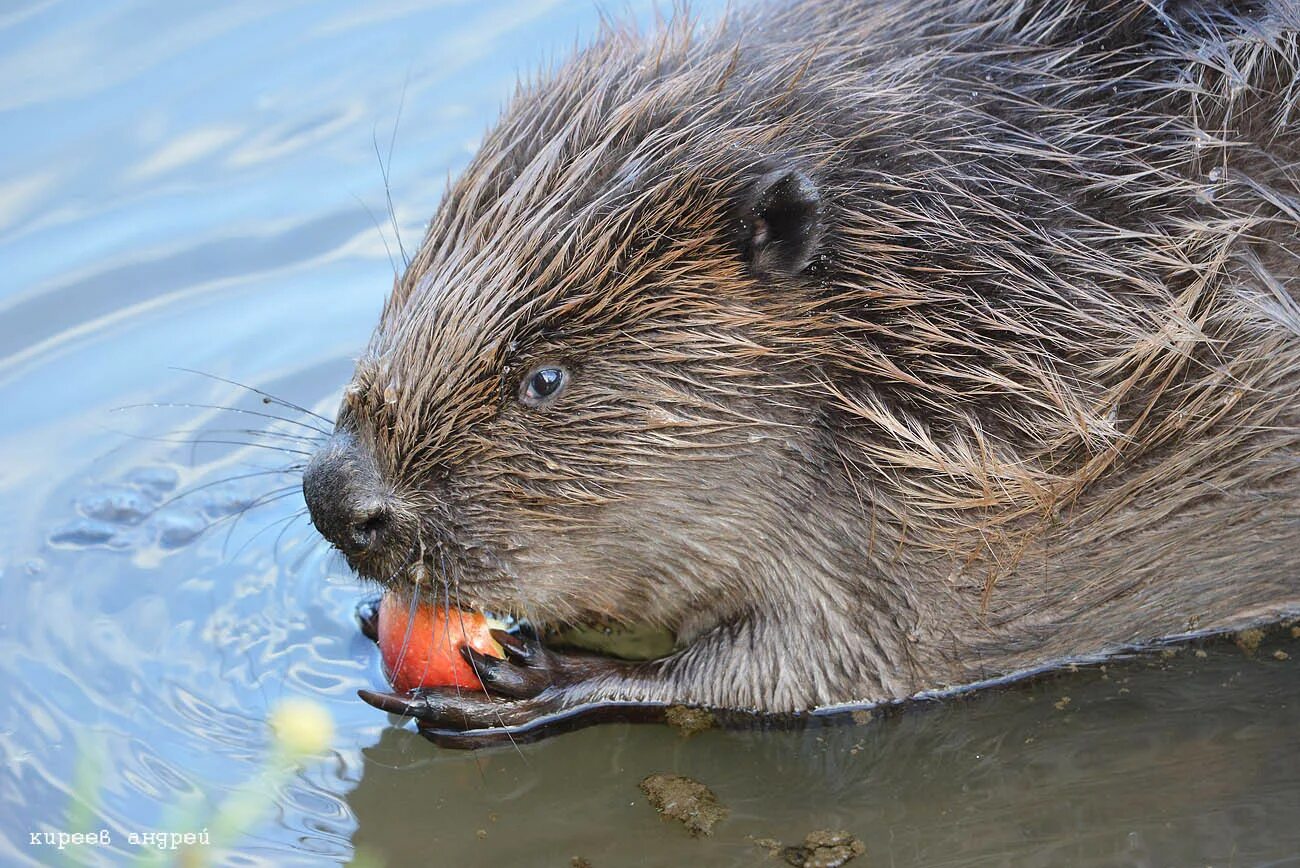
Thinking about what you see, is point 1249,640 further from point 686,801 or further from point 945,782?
point 686,801

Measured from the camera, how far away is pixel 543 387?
4.02 meters

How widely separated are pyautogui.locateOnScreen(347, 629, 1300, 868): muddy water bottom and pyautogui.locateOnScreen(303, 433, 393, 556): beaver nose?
74 cm

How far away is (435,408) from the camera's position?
3963 mm

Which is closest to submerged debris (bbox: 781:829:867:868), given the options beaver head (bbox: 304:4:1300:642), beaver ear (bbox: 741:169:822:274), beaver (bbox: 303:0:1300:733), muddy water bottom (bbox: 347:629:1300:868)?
muddy water bottom (bbox: 347:629:1300:868)

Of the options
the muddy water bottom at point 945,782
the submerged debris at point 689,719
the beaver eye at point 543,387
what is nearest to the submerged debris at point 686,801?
the muddy water bottom at point 945,782

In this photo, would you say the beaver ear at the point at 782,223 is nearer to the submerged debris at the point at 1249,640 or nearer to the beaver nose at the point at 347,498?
the beaver nose at the point at 347,498

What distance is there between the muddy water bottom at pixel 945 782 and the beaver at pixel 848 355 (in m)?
0.13

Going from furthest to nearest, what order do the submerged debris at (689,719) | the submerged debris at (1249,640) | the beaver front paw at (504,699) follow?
1. the submerged debris at (1249,640)
2. the submerged debris at (689,719)
3. the beaver front paw at (504,699)

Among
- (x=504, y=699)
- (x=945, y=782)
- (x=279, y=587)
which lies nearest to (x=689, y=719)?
(x=504, y=699)

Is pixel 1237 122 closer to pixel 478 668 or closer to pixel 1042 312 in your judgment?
pixel 1042 312

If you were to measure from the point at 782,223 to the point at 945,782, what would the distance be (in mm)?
1457

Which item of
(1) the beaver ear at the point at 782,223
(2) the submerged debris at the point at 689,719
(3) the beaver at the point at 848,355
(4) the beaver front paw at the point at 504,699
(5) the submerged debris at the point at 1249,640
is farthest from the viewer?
(5) the submerged debris at the point at 1249,640

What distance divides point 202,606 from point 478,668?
38.8 inches

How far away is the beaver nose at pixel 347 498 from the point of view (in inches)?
154
